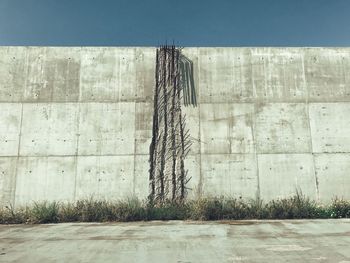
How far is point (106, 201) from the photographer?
894 centimetres

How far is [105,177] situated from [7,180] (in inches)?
87.5

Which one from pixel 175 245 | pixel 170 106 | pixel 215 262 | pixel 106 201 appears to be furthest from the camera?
pixel 170 106

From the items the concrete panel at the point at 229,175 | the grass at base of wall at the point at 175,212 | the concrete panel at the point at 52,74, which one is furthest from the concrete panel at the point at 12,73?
the concrete panel at the point at 229,175

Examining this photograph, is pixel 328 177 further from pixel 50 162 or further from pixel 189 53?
pixel 50 162

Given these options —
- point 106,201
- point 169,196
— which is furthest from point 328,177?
point 106,201

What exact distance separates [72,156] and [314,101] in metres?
5.87

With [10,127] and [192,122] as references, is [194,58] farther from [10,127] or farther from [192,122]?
[10,127]

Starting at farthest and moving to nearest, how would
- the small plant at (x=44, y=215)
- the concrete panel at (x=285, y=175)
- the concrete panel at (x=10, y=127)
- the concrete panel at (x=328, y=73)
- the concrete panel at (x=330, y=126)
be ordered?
the concrete panel at (x=328, y=73)
the concrete panel at (x=330, y=126)
the concrete panel at (x=10, y=127)
the concrete panel at (x=285, y=175)
the small plant at (x=44, y=215)

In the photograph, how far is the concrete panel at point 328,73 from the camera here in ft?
31.6

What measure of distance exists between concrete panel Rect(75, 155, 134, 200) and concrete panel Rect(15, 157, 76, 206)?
0.21 metres

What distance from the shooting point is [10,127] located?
30.7ft

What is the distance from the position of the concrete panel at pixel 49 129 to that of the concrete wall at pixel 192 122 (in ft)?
0.08

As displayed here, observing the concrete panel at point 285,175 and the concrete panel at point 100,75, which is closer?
the concrete panel at point 285,175

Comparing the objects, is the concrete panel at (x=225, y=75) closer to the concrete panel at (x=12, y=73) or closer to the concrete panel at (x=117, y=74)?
the concrete panel at (x=117, y=74)
